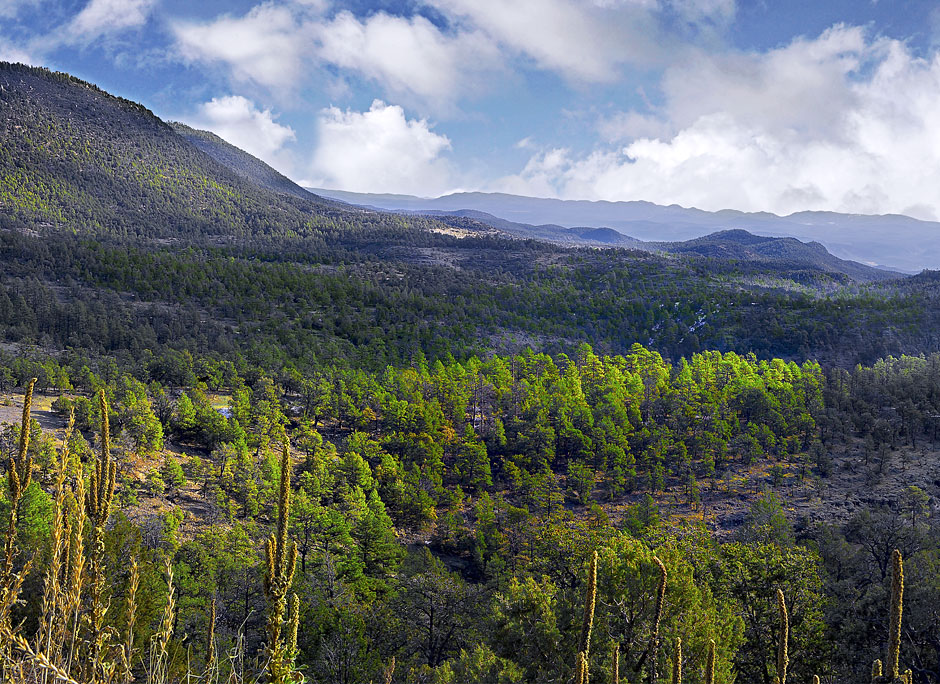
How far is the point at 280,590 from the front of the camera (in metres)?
2.57

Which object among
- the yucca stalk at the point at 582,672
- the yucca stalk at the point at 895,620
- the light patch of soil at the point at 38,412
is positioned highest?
the yucca stalk at the point at 895,620

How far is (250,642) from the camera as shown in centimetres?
2005

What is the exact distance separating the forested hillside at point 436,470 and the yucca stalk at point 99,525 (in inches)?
1.1

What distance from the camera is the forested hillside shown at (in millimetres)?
10172

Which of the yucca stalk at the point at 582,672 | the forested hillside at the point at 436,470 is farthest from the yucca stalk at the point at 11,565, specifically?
the yucca stalk at the point at 582,672

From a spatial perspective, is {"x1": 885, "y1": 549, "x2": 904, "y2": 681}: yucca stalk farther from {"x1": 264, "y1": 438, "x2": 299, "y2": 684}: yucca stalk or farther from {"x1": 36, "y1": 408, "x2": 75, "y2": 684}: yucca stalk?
{"x1": 36, "y1": 408, "x2": 75, "y2": 684}: yucca stalk

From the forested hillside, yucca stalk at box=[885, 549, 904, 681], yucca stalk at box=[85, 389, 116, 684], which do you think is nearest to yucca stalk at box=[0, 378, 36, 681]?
the forested hillside

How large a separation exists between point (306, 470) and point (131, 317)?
112ft

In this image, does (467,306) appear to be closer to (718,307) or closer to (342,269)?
(342,269)

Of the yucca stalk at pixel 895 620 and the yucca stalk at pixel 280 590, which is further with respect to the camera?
the yucca stalk at pixel 895 620

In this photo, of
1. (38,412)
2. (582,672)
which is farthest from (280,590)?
(38,412)

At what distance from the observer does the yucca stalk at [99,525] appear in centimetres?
297

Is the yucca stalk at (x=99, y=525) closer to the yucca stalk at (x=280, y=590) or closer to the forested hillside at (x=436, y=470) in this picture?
the forested hillside at (x=436, y=470)

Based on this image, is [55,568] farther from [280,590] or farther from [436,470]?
[436,470]
